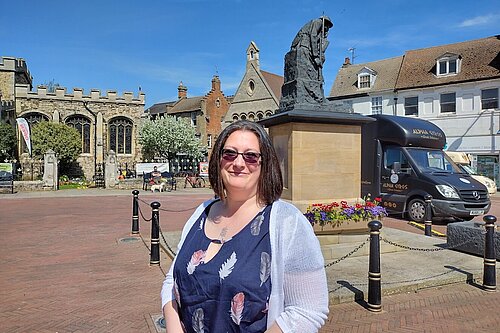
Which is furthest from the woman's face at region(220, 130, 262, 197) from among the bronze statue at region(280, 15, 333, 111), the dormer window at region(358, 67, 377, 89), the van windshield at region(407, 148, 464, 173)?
the dormer window at region(358, 67, 377, 89)

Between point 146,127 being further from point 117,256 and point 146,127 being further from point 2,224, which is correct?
point 117,256

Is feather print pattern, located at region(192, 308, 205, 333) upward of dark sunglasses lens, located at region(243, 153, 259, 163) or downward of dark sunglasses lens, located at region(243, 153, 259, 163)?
downward

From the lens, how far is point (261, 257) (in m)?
1.88

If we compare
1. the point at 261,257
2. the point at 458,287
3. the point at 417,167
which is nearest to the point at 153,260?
the point at 458,287

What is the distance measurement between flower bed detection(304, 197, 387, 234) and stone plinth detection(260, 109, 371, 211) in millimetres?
288

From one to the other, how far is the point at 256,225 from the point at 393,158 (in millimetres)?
12540

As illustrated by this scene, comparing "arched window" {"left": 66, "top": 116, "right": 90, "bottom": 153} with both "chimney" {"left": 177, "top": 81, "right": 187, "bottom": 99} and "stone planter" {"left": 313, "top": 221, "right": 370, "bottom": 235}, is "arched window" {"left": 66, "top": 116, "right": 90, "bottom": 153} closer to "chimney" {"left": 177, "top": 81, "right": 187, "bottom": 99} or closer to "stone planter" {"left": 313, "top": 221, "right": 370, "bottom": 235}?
"chimney" {"left": 177, "top": 81, "right": 187, "bottom": 99}

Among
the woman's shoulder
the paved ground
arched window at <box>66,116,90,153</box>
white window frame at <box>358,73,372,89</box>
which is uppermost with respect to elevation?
white window frame at <box>358,73,372,89</box>

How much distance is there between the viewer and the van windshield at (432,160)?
1295 cm

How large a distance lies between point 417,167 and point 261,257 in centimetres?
1216

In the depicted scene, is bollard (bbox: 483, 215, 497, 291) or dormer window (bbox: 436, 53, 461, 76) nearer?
bollard (bbox: 483, 215, 497, 291)

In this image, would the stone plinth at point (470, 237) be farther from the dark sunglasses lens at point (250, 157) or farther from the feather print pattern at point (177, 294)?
the feather print pattern at point (177, 294)

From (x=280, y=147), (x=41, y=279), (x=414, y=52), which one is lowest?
(x=41, y=279)

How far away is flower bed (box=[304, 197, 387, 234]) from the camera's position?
662cm
